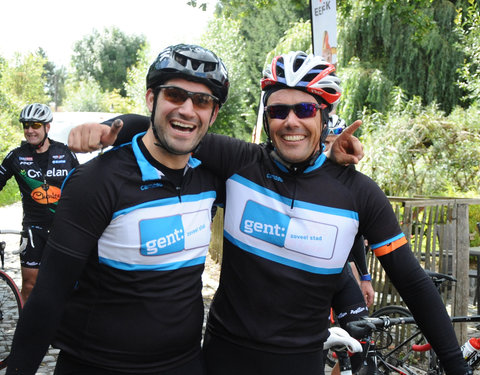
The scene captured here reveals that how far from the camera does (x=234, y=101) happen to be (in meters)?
29.5

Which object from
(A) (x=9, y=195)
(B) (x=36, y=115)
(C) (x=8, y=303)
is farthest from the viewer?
(A) (x=9, y=195)

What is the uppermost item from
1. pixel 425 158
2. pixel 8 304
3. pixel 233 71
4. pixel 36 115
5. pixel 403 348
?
pixel 233 71

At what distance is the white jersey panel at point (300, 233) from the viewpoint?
2465 mm

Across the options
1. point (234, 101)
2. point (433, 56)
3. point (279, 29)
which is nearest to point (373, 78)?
point (433, 56)

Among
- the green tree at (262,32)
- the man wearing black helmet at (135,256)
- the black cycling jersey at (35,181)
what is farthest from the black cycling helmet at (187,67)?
the green tree at (262,32)

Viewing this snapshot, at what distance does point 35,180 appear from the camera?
6148 millimetres

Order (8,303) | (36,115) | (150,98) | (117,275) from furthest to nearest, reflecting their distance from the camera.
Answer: (36,115), (8,303), (150,98), (117,275)

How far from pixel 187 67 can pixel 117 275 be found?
88cm

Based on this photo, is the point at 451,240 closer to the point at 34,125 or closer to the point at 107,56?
the point at 34,125

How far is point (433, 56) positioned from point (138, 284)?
59.0 feet

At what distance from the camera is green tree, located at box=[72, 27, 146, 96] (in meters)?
61.3

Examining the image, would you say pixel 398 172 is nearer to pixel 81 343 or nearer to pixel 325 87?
pixel 325 87

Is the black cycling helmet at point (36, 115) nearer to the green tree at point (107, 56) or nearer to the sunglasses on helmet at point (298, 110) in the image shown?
the sunglasses on helmet at point (298, 110)

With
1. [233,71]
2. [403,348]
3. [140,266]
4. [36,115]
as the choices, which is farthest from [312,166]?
[233,71]
